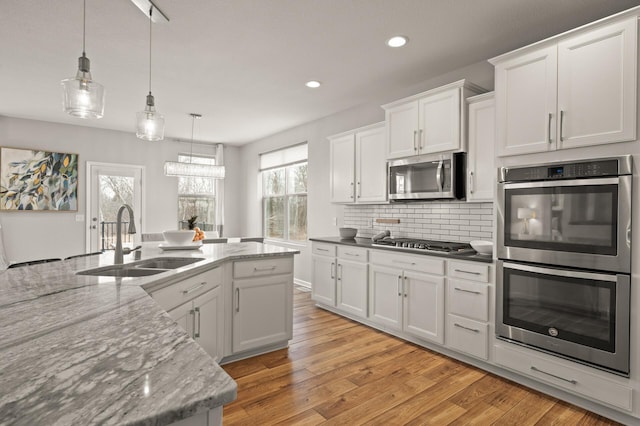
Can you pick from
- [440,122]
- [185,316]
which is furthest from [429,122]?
[185,316]

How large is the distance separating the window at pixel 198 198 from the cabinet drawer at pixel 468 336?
5.46m

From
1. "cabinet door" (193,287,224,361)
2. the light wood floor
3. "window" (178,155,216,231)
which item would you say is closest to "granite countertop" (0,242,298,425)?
"cabinet door" (193,287,224,361)

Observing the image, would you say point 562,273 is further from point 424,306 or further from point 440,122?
point 440,122

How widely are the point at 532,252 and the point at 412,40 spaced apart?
1.91 metres

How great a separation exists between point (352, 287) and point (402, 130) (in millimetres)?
1784

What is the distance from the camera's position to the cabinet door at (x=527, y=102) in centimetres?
240

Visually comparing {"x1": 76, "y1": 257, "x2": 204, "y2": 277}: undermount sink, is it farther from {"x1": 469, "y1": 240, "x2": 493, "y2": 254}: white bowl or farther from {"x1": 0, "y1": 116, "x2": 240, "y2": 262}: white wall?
{"x1": 0, "y1": 116, "x2": 240, "y2": 262}: white wall

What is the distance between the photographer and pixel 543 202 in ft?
7.95

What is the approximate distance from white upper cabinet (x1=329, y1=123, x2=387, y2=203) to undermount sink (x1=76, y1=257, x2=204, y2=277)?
2229 millimetres

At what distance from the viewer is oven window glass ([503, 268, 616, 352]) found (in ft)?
7.05

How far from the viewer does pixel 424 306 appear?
3180 mm

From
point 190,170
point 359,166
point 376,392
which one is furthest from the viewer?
point 190,170

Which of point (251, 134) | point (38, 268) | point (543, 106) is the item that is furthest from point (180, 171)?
point (543, 106)

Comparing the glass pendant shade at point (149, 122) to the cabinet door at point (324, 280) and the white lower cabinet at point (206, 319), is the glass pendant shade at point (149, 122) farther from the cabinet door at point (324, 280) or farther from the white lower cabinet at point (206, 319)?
the cabinet door at point (324, 280)
